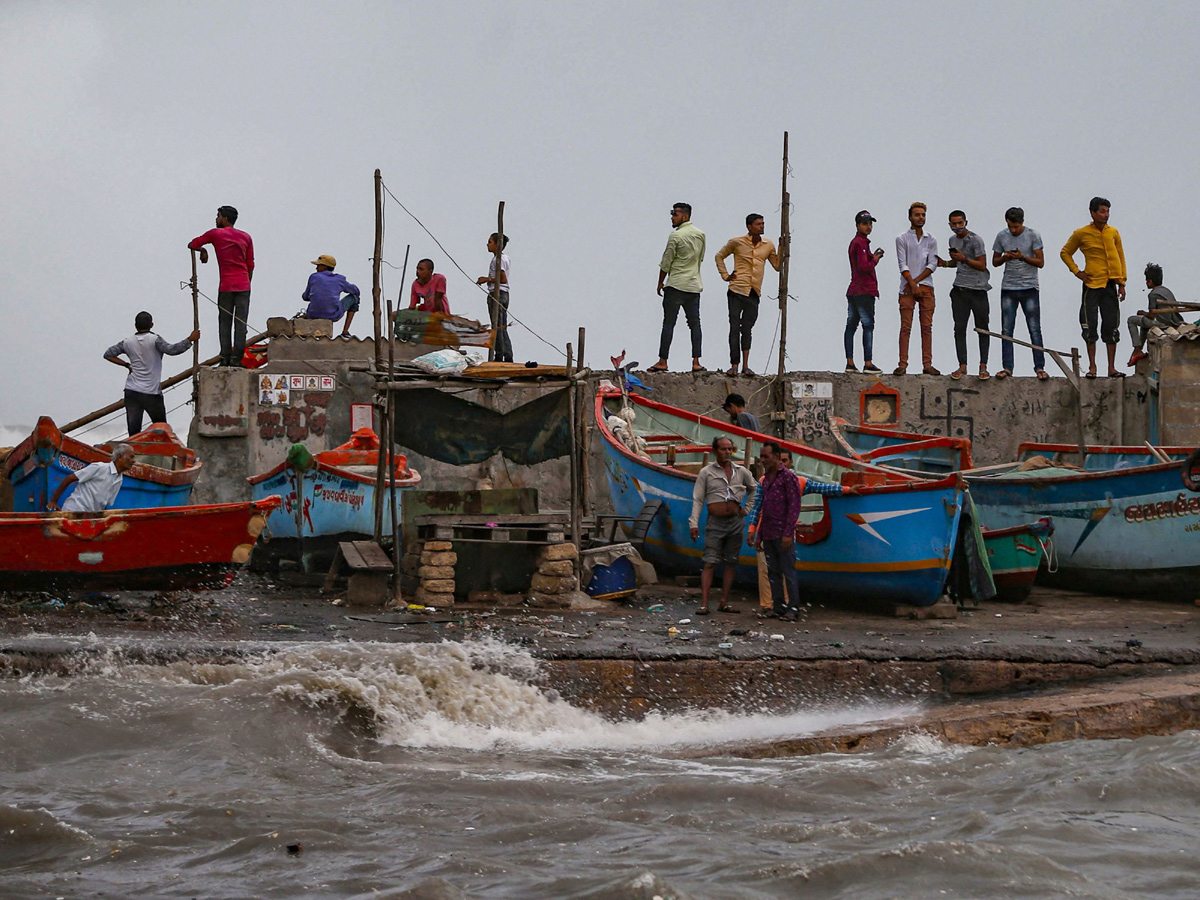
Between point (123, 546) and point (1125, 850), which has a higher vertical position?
point (123, 546)

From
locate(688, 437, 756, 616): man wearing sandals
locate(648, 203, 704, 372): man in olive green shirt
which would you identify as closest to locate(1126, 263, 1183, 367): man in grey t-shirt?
locate(648, 203, 704, 372): man in olive green shirt

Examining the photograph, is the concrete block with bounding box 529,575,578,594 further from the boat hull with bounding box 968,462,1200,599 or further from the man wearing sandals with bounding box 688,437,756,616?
the boat hull with bounding box 968,462,1200,599

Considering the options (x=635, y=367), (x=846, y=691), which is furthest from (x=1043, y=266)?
(x=846, y=691)

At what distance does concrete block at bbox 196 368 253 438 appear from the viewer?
15539 mm

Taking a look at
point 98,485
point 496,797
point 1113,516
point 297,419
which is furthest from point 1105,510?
point 98,485

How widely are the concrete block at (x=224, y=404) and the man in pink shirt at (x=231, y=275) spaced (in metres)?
0.39

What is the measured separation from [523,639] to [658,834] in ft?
11.6

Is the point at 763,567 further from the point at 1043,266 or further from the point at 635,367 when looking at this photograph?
the point at 1043,266

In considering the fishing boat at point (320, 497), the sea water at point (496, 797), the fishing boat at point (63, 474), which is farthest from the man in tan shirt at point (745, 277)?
the sea water at point (496, 797)

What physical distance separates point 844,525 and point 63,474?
7.66 metres

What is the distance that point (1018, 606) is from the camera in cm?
1271

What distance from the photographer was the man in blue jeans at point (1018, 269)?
16.7 metres

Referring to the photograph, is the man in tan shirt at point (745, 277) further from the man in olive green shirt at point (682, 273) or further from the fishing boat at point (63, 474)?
the fishing boat at point (63, 474)

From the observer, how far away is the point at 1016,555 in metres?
12.8
